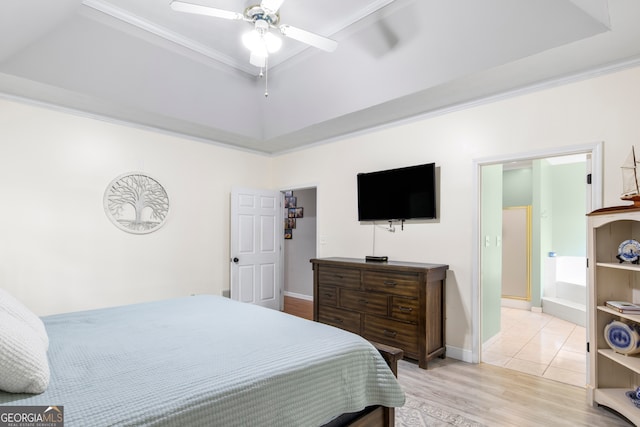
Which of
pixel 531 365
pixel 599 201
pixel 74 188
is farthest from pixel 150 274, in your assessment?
pixel 599 201

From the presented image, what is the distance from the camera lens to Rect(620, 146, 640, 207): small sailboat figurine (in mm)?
2359

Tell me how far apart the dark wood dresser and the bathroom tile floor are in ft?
2.27

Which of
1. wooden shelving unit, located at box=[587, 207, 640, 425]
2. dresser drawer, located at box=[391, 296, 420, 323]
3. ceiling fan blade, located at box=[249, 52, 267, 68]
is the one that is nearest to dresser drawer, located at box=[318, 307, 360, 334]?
dresser drawer, located at box=[391, 296, 420, 323]

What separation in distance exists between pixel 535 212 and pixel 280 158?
4118 millimetres

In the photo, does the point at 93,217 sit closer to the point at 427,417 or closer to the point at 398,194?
the point at 398,194

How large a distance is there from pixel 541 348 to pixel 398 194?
2.25 meters

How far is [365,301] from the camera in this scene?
3.54 m

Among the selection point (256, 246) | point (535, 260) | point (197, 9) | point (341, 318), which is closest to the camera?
point (197, 9)

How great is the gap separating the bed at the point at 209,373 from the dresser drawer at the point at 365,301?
5.02ft

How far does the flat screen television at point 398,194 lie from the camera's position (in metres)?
3.55

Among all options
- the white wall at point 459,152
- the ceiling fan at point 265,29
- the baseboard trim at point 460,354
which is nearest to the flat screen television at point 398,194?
the white wall at point 459,152

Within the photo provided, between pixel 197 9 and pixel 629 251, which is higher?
pixel 197 9

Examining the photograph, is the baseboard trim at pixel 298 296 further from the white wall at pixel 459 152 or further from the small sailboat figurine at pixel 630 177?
the small sailboat figurine at pixel 630 177

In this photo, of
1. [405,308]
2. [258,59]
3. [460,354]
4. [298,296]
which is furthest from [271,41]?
[298,296]
